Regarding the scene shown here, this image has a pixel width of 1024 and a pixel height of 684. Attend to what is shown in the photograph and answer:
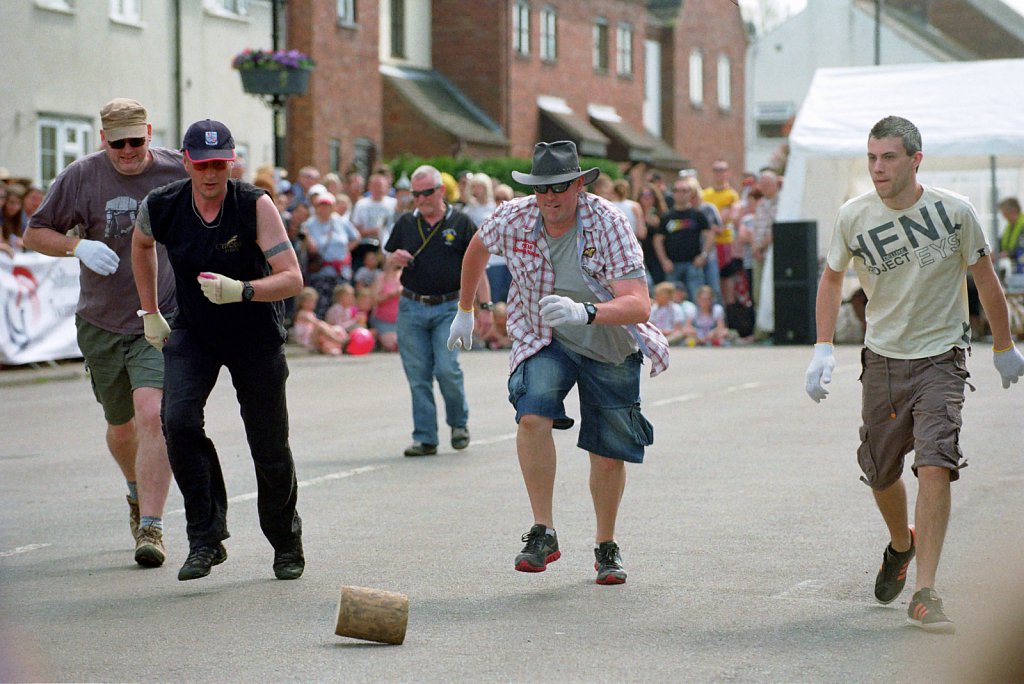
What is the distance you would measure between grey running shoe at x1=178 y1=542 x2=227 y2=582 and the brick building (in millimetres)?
27508

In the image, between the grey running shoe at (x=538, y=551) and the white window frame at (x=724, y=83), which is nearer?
the grey running shoe at (x=538, y=551)

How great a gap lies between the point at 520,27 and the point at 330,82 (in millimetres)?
9441

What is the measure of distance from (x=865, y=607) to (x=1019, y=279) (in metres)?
17.1

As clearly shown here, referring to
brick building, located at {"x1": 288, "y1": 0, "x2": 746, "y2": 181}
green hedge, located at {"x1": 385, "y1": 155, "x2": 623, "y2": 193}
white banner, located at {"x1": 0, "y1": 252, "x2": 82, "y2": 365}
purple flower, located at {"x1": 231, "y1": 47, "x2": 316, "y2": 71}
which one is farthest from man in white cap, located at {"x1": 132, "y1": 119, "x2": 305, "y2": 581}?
brick building, located at {"x1": 288, "y1": 0, "x2": 746, "y2": 181}

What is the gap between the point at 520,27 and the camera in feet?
149

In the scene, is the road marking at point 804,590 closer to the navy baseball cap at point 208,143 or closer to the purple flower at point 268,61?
the navy baseball cap at point 208,143

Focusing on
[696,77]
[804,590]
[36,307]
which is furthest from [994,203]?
[696,77]

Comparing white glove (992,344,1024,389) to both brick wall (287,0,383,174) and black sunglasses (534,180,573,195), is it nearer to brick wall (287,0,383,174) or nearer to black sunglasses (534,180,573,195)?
black sunglasses (534,180,573,195)

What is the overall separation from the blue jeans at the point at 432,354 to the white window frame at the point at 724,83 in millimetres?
49622

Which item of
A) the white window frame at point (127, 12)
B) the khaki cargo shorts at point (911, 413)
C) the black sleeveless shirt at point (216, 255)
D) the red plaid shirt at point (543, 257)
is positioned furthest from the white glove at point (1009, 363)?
the white window frame at point (127, 12)

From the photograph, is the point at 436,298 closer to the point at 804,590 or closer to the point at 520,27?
the point at 804,590

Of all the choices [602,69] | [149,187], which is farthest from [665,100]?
[149,187]

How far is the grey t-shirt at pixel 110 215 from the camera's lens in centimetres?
806

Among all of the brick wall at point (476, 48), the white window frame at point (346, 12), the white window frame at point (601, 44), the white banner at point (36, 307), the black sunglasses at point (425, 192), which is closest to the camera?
the black sunglasses at point (425, 192)
